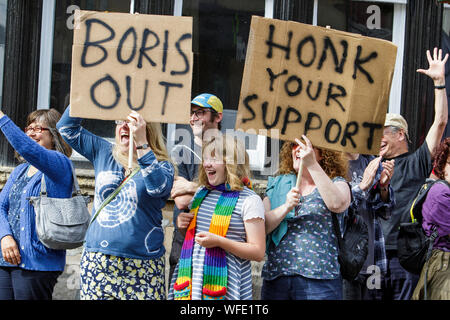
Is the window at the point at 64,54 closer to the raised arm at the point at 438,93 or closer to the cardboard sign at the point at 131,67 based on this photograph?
the cardboard sign at the point at 131,67

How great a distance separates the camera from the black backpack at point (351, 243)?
14.0 feet

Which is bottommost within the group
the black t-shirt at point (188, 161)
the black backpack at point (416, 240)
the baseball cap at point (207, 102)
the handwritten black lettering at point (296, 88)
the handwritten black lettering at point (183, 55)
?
the black backpack at point (416, 240)

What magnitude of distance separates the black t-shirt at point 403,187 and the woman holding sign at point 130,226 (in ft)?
6.33

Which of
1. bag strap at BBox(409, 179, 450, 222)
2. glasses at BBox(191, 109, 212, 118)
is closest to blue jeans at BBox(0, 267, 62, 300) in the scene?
glasses at BBox(191, 109, 212, 118)

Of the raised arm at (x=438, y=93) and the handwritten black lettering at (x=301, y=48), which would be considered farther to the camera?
the raised arm at (x=438, y=93)

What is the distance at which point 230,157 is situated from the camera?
4098mm

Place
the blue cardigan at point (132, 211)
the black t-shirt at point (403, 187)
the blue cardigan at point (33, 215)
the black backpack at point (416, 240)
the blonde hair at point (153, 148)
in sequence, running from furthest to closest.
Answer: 1. the black t-shirt at point (403, 187)
2. the black backpack at point (416, 240)
3. the blue cardigan at point (33, 215)
4. the blonde hair at point (153, 148)
5. the blue cardigan at point (132, 211)

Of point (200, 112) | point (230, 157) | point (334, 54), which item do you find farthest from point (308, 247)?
point (200, 112)

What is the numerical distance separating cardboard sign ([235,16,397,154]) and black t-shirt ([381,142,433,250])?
926 mm

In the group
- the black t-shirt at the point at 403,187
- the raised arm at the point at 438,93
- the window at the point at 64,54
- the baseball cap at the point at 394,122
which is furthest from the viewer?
the window at the point at 64,54

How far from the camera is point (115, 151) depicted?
4141mm

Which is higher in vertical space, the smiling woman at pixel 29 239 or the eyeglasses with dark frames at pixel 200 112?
the eyeglasses with dark frames at pixel 200 112

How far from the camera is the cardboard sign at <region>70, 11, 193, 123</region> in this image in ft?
13.1

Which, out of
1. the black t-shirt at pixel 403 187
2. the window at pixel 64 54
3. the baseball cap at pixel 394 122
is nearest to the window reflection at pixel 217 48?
the window at pixel 64 54
